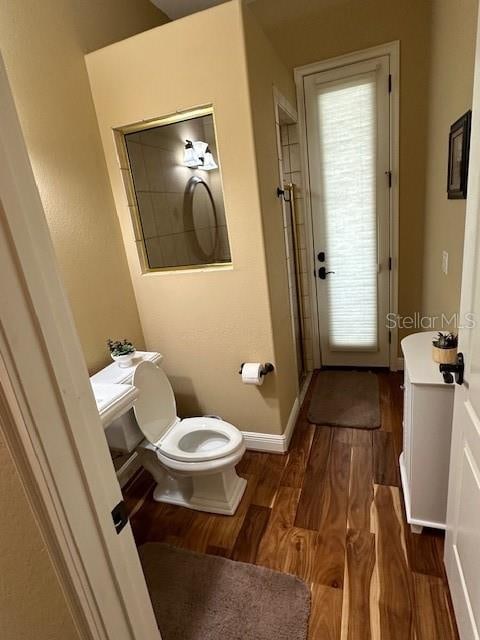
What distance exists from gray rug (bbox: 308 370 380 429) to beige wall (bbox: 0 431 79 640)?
217cm

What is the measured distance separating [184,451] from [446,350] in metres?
1.38

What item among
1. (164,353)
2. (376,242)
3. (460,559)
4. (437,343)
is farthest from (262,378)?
(376,242)

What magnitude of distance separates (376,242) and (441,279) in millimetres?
814

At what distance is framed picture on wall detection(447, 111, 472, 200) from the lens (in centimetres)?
156

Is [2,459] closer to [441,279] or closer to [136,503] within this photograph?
[136,503]

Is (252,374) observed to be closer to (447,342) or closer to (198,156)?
(447,342)

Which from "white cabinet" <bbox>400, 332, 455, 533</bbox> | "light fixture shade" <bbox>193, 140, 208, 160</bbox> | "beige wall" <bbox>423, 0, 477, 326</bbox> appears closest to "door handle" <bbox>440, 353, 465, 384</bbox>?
"white cabinet" <bbox>400, 332, 455, 533</bbox>

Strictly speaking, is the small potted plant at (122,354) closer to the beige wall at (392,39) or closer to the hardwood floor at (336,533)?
the hardwood floor at (336,533)

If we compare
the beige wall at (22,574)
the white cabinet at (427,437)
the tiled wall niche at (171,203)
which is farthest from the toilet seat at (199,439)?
the beige wall at (22,574)

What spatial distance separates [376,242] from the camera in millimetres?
2861

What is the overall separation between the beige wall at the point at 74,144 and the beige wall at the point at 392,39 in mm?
1121

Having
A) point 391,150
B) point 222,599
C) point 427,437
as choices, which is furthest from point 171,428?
point 391,150

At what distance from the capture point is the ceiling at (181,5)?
2496 mm

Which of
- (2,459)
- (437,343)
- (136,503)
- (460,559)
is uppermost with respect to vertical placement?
(2,459)
